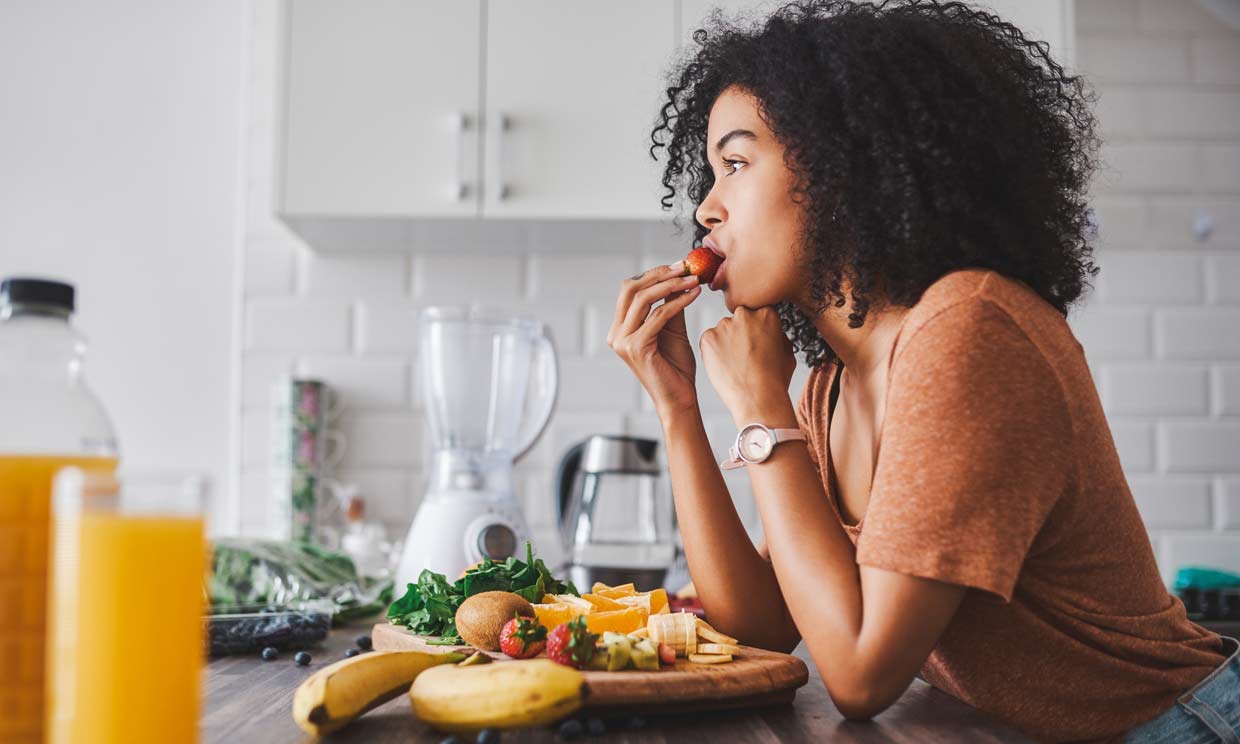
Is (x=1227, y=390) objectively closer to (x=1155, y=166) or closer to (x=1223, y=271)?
(x=1223, y=271)

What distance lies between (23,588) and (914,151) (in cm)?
87

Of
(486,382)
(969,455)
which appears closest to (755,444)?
(969,455)

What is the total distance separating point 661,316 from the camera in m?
1.28

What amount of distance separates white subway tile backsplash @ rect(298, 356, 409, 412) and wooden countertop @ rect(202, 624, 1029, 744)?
1.60m

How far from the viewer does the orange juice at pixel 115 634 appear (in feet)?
1.71

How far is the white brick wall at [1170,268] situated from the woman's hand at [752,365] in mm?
1693

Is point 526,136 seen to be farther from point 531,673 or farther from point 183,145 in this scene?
point 531,673

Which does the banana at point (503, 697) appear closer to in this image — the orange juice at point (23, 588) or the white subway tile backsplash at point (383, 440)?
the orange juice at point (23, 588)

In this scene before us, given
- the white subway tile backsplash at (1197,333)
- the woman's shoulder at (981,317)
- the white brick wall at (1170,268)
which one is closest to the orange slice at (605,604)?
the woman's shoulder at (981,317)

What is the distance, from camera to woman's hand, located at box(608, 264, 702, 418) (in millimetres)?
1274

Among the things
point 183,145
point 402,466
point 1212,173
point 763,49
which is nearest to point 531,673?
point 763,49

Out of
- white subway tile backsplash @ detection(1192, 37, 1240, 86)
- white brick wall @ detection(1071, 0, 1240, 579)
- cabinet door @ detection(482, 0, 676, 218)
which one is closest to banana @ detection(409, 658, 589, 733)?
cabinet door @ detection(482, 0, 676, 218)

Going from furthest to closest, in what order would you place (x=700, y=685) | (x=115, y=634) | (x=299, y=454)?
(x=299, y=454)
(x=700, y=685)
(x=115, y=634)

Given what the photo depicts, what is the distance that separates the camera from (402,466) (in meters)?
2.54
